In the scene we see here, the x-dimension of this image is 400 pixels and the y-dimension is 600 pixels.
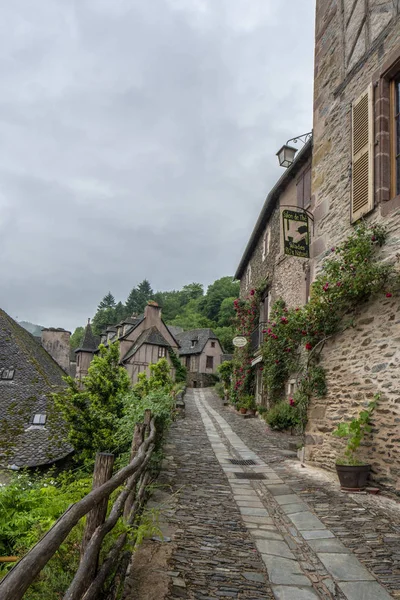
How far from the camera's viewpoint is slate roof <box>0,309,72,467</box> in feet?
44.7

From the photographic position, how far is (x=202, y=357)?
41156 mm

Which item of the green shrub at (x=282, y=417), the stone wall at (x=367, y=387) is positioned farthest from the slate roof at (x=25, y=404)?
the stone wall at (x=367, y=387)

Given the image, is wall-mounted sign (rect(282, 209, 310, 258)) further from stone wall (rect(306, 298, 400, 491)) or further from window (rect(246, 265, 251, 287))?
window (rect(246, 265, 251, 287))

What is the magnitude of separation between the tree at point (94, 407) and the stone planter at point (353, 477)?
15.6ft

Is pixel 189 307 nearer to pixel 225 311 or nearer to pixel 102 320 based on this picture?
pixel 102 320

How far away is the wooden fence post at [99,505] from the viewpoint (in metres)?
2.34

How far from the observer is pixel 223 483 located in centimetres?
581

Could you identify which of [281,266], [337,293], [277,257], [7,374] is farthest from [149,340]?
[337,293]

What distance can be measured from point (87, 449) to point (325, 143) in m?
7.54

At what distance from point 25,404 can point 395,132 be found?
50.8 ft

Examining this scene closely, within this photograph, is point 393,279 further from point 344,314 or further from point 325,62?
point 325,62

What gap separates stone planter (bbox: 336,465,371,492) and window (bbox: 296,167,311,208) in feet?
23.1

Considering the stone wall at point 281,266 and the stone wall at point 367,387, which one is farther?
the stone wall at point 281,266

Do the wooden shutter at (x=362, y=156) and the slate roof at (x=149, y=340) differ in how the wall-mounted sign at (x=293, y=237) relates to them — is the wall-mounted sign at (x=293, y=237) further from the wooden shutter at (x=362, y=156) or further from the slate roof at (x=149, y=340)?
the slate roof at (x=149, y=340)
